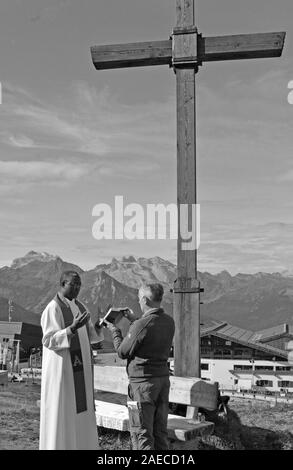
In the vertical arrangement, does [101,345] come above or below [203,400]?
above

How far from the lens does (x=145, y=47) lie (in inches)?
266

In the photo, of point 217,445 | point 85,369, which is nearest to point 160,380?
point 85,369

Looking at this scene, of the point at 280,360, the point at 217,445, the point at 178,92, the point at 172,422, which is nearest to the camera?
the point at 172,422

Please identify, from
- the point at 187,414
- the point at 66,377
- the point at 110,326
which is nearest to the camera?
the point at 66,377

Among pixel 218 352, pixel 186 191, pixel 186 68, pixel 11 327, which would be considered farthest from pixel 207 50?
pixel 11 327

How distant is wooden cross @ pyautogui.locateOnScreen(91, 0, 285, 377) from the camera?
20.1 ft

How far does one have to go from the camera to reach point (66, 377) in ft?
15.9

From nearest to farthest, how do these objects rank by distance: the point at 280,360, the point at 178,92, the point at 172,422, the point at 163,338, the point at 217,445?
the point at 163,338, the point at 172,422, the point at 217,445, the point at 178,92, the point at 280,360

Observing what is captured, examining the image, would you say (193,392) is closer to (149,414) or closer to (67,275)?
(149,414)

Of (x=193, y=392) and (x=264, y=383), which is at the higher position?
(x=193, y=392)

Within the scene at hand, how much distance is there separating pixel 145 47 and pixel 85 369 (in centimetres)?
436

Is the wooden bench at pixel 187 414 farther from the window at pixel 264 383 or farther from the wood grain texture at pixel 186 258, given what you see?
the window at pixel 264 383

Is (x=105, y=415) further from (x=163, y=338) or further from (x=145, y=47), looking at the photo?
(x=145, y=47)

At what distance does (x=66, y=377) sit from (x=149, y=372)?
83cm
